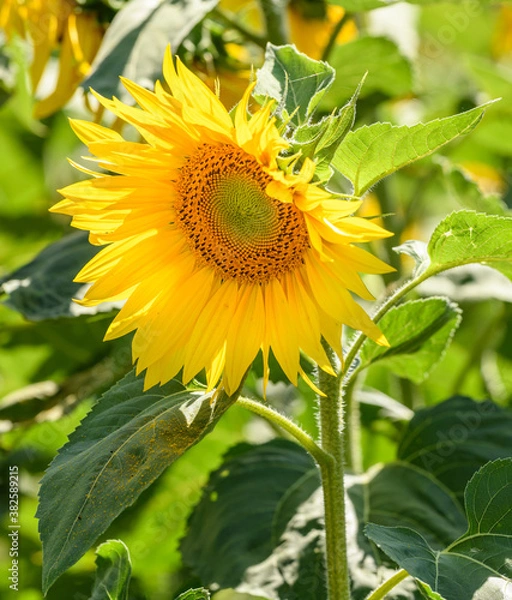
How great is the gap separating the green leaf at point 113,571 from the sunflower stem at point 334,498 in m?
0.17

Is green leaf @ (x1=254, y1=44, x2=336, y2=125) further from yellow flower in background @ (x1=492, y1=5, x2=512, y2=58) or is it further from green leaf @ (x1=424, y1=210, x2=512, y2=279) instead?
yellow flower in background @ (x1=492, y1=5, x2=512, y2=58)

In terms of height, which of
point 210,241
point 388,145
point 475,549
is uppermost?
point 388,145

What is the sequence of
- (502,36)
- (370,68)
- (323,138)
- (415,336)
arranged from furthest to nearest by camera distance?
(502,36), (370,68), (415,336), (323,138)

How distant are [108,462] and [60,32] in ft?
2.41

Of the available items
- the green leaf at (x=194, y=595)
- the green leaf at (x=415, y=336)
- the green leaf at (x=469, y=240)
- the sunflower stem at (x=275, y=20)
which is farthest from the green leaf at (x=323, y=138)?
the sunflower stem at (x=275, y=20)

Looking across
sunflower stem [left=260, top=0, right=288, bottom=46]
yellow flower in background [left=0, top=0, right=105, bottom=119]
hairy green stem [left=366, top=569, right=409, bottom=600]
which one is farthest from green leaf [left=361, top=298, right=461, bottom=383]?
yellow flower in background [left=0, top=0, right=105, bottom=119]

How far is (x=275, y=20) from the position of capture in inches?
49.3

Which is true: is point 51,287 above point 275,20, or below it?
below

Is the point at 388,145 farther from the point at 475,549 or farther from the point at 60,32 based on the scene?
the point at 60,32

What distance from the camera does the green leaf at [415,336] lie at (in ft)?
3.04

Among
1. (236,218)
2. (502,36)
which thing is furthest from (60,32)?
(502,36)

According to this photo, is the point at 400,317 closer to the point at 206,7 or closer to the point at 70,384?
the point at 206,7

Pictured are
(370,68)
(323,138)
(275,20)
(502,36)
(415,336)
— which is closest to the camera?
(323,138)

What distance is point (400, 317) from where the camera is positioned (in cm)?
93
